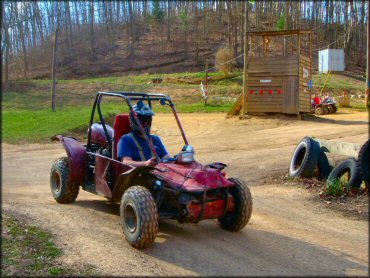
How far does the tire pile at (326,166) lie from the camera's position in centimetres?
912

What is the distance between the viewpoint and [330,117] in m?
23.7

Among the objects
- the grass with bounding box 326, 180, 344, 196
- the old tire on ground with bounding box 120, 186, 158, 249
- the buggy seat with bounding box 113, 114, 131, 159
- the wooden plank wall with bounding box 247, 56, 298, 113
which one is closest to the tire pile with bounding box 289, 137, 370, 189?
the grass with bounding box 326, 180, 344, 196

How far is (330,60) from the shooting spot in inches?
1741

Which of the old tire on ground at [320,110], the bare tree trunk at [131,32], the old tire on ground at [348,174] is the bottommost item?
the old tire on ground at [320,110]

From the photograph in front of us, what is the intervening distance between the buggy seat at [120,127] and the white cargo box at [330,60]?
3868cm

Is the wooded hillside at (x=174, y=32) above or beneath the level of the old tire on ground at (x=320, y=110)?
above

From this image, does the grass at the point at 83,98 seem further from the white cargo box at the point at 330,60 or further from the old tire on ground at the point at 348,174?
the old tire on ground at the point at 348,174

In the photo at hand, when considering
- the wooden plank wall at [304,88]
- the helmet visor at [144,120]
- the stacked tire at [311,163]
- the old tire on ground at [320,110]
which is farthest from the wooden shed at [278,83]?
the helmet visor at [144,120]

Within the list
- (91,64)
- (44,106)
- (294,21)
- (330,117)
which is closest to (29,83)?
(44,106)

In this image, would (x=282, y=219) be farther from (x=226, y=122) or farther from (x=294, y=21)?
(x=294, y=21)

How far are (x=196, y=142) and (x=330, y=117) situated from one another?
345 inches

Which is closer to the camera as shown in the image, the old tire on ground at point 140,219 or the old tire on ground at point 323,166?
the old tire on ground at point 140,219

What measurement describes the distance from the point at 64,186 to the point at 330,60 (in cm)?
3991

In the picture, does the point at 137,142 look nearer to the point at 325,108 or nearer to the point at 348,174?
the point at 348,174
